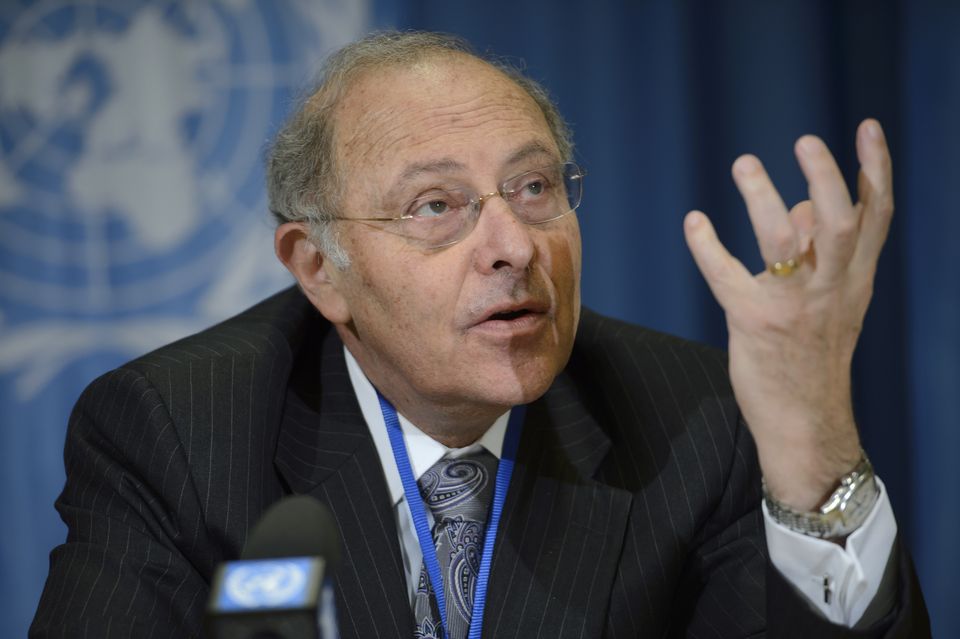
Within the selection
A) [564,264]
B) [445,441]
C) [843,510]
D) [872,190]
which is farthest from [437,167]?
[843,510]

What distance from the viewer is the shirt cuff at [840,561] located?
1.60m

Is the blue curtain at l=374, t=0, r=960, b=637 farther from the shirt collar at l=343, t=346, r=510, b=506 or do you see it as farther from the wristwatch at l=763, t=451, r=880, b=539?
the wristwatch at l=763, t=451, r=880, b=539

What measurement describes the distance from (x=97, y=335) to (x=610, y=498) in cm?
196

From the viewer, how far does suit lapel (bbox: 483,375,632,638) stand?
2.00 m

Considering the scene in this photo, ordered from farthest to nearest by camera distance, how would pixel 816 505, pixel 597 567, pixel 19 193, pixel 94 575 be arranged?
pixel 19 193, pixel 597 567, pixel 94 575, pixel 816 505

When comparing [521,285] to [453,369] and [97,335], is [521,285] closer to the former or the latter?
[453,369]

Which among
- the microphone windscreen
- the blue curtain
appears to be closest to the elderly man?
the microphone windscreen

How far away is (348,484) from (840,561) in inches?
38.0

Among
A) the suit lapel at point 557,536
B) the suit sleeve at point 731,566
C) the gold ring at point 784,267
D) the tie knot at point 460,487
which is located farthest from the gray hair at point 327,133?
the gold ring at point 784,267

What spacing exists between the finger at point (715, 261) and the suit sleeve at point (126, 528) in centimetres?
105

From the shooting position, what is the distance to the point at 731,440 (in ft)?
7.36

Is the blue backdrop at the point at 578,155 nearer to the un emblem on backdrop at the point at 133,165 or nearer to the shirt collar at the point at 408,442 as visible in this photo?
the un emblem on backdrop at the point at 133,165

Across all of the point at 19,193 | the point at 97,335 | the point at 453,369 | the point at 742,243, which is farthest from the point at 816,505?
the point at 19,193

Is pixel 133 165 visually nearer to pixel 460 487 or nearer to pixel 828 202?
pixel 460 487
